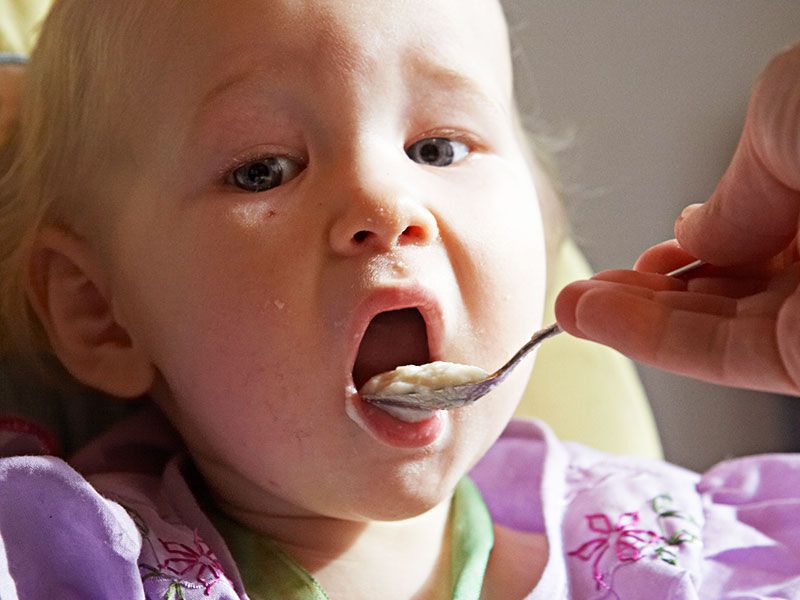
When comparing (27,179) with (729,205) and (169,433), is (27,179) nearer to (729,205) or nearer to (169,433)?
(169,433)

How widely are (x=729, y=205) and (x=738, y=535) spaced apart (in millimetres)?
378

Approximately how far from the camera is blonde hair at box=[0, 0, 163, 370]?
2.79 feet

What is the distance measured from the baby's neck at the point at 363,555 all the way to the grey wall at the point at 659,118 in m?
0.91

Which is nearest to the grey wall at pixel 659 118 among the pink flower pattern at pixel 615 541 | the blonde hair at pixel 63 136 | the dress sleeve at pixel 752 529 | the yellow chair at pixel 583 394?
the yellow chair at pixel 583 394

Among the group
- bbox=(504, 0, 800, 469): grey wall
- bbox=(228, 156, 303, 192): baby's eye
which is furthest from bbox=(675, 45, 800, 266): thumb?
bbox=(504, 0, 800, 469): grey wall

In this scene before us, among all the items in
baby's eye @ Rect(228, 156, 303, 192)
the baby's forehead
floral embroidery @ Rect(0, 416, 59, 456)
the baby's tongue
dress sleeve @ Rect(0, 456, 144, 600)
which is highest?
the baby's forehead

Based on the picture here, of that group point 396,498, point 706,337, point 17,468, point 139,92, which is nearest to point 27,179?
point 139,92

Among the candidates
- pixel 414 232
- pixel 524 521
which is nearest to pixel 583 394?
pixel 524 521

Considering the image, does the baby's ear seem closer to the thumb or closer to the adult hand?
the adult hand

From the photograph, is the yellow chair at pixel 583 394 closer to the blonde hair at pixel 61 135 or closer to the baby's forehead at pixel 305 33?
the blonde hair at pixel 61 135

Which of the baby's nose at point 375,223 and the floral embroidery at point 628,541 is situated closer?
the baby's nose at point 375,223

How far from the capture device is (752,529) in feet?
3.16

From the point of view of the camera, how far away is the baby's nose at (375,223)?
725mm

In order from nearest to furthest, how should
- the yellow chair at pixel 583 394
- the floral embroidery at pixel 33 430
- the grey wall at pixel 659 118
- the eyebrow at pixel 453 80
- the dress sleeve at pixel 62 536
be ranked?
the dress sleeve at pixel 62 536, the eyebrow at pixel 453 80, the floral embroidery at pixel 33 430, the yellow chair at pixel 583 394, the grey wall at pixel 659 118
